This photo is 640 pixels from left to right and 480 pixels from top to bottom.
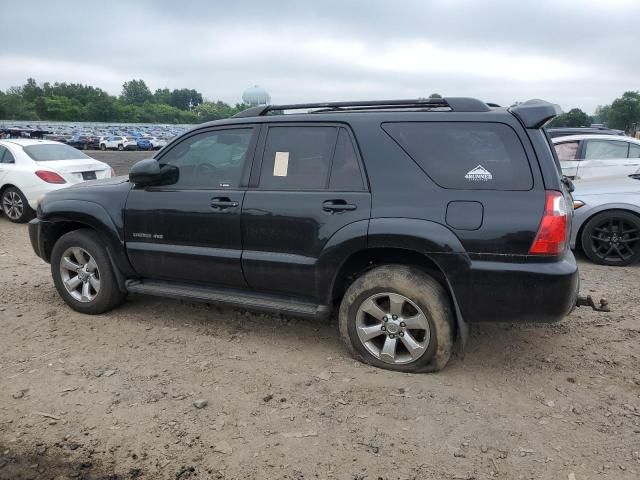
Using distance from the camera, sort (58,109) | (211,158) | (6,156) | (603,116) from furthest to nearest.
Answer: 1. (58,109)
2. (603,116)
3. (6,156)
4. (211,158)

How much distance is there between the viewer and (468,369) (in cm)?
362

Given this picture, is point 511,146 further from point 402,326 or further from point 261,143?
point 261,143

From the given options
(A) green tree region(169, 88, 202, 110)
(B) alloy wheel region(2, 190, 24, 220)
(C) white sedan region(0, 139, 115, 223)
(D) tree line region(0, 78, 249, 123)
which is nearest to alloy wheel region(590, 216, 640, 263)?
(C) white sedan region(0, 139, 115, 223)

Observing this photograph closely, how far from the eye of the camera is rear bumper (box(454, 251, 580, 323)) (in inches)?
122

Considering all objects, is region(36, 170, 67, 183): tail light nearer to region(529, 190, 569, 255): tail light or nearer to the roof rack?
the roof rack

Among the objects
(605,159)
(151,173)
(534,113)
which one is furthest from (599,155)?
(151,173)

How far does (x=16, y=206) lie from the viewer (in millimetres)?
8961

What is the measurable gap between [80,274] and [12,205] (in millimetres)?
5581

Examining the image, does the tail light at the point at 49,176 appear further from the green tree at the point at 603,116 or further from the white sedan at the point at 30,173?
the green tree at the point at 603,116

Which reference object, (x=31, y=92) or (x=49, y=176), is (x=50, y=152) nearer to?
(x=49, y=176)

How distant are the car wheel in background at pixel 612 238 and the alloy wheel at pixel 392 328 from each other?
3.96m

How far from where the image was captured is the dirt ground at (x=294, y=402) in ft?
8.65

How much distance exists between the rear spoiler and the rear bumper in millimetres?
859

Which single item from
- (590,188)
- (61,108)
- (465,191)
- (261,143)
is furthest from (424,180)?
(61,108)
